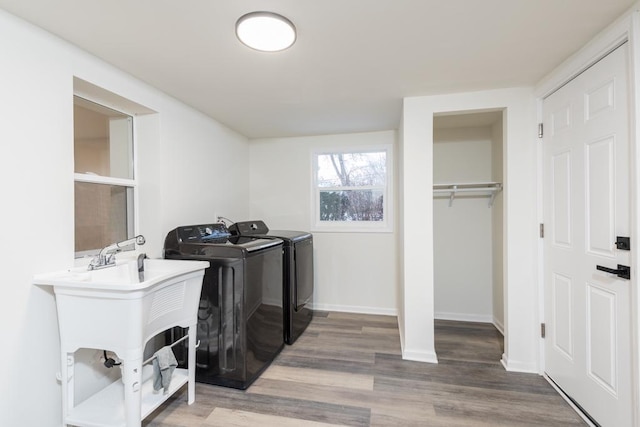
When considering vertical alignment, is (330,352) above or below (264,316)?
below

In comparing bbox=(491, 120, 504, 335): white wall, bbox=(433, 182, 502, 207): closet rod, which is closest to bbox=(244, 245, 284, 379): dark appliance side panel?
bbox=(433, 182, 502, 207): closet rod

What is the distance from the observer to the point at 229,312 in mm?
2025

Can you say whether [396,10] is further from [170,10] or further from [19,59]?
[19,59]

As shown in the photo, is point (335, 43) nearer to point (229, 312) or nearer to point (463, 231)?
point (229, 312)

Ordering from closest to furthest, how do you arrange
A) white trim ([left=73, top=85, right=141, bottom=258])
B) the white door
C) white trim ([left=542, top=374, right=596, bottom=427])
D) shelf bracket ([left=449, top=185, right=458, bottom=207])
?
1. the white door
2. white trim ([left=542, top=374, right=596, bottom=427])
3. white trim ([left=73, top=85, right=141, bottom=258])
4. shelf bracket ([left=449, top=185, right=458, bottom=207])

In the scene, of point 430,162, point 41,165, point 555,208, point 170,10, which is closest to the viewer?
point 170,10

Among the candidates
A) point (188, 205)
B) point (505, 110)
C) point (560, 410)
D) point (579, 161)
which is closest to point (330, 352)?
point (560, 410)

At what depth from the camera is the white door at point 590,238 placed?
148 centimetres

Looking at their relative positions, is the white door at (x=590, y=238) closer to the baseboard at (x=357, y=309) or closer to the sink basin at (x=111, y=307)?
the baseboard at (x=357, y=309)

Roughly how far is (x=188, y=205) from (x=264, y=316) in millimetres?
1191

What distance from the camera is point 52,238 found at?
5.12 feet

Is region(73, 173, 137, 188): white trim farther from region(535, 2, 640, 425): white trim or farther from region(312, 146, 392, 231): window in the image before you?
region(535, 2, 640, 425): white trim

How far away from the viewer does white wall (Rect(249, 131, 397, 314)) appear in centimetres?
348

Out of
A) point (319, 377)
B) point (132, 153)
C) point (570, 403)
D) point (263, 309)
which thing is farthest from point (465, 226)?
point (132, 153)
